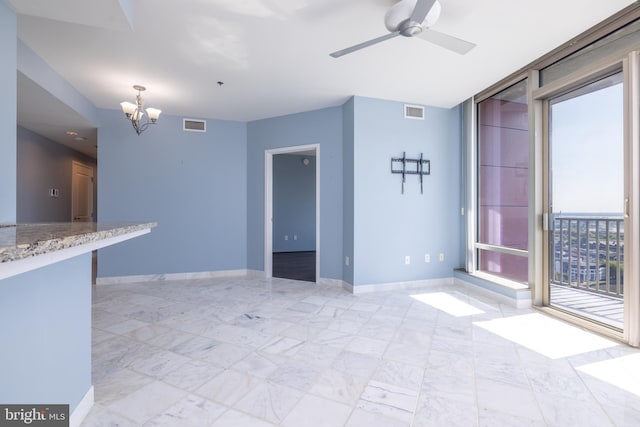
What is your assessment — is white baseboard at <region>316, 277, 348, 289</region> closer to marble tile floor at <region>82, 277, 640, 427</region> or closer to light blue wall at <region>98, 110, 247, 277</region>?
marble tile floor at <region>82, 277, 640, 427</region>

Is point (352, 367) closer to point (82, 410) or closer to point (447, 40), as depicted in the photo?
point (82, 410)

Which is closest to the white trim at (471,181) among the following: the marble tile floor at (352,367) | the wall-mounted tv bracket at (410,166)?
the wall-mounted tv bracket at (410,166)

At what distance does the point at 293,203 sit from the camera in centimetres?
743

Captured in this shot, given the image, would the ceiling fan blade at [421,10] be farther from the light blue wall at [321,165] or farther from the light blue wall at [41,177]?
the light blue wall at [41,177]

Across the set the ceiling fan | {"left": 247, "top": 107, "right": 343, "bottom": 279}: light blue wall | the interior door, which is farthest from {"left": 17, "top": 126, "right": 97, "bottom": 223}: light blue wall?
the ceiling fan

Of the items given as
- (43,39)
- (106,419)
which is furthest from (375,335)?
(43,39)

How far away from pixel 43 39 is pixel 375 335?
368 centimetres

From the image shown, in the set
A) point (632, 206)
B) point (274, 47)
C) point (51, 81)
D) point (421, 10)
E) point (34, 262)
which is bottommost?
point (34, 262)

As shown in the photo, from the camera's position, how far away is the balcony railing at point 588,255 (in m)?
2.89

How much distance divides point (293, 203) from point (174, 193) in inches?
132

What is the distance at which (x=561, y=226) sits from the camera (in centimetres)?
309

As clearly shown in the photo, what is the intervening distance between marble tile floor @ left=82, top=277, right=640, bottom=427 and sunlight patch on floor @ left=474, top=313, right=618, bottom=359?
10mm

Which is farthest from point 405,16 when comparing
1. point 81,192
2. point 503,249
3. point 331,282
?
point 81,192

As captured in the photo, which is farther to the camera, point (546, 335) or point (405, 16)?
point (546, 335)
